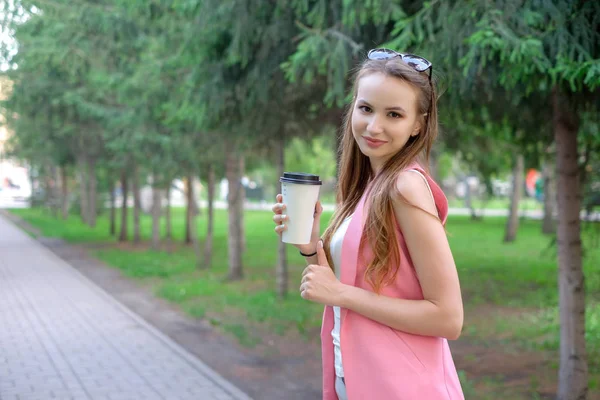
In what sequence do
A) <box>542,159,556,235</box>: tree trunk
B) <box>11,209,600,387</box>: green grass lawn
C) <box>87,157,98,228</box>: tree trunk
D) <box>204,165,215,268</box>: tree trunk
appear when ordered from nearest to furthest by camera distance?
<box>11,209,600,387</box>: green grass lawn < <box>204,165,215,268</box>: tree trunk < <box>542,159,556,235</box>: tree trunk < <box>87,157,98,228</box>: tree trunk

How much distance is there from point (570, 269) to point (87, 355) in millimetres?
4916

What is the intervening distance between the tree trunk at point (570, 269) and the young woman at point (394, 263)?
4700mm

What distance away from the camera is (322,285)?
80.7 inches

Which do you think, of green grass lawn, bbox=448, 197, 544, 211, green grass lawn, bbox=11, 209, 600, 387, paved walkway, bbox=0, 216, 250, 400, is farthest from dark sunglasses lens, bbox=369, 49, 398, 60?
green grass lawn, bbox=448, 197, 544, 211

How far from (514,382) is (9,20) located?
6.92 meters

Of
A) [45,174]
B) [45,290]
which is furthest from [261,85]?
[45,174]

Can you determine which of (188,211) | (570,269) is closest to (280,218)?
(570,269)

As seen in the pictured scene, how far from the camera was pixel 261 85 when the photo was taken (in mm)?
7820

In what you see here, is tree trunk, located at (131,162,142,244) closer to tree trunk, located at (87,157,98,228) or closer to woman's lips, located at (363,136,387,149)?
tree trunk, located at (87,157,98,228)

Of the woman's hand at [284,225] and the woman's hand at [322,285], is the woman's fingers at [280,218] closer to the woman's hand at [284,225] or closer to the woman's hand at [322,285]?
the woman's hand at [284,225]

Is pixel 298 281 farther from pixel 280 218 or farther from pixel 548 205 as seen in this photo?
pixel 548 205

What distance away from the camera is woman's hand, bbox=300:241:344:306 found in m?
2.04

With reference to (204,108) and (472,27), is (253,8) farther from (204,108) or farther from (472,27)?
(472,27)

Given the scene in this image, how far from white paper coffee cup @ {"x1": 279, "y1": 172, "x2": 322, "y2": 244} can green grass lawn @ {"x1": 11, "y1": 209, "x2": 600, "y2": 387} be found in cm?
394
